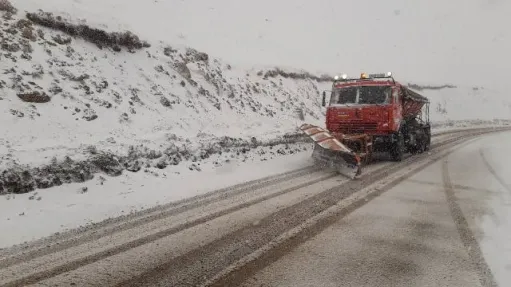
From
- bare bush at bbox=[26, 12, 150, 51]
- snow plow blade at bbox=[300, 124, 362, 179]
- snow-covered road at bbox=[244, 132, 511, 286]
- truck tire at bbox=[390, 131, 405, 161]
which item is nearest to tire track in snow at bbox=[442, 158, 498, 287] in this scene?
snow-covered road at bbox=[244, 132, 511, 286]

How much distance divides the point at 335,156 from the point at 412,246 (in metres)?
6.30

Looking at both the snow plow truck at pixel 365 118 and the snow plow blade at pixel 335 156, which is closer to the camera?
the snow plow blade at pixel 335 156

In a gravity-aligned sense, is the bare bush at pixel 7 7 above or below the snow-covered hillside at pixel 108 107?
above

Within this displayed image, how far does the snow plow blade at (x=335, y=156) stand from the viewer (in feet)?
34.7

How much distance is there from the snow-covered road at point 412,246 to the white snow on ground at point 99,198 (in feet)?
11.7

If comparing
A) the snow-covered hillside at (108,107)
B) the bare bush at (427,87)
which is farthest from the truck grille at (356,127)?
the bare bush at (427,87)

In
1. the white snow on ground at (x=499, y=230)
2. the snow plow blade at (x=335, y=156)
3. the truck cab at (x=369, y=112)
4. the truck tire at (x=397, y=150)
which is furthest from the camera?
the truck tire at (x=397, y=150)

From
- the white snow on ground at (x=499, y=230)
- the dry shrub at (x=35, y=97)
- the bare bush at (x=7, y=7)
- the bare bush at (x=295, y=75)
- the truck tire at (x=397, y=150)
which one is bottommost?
the white snow on ground at (x=499, y=230)

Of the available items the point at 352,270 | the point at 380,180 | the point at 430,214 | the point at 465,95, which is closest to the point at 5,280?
the point at 352,270

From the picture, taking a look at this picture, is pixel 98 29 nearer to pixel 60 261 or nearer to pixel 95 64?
pixel 95 64

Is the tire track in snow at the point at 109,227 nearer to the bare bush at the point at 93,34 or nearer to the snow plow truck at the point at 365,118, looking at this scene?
the snow plow truck at the point at 365,118

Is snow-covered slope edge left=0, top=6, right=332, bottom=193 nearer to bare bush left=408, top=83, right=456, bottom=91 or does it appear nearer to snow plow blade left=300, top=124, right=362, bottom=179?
snow plow blade left=300, top=124, right=362, bottom=179

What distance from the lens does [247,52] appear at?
27.0 m

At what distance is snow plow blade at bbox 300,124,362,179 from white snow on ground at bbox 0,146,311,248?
→ 5.41 ft
